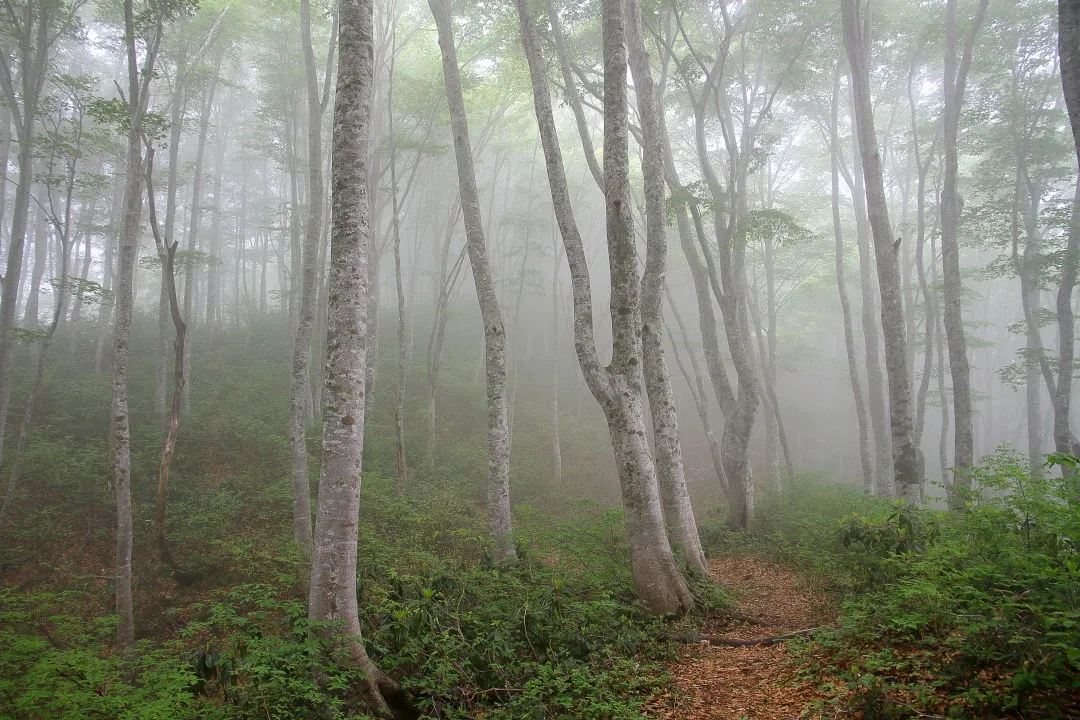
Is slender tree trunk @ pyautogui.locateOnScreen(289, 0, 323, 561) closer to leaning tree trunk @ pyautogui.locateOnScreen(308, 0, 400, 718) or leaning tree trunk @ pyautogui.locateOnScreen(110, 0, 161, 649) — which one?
leaning tree trunk @ pyautogui.locateOnScreen(110, 0, 161, 649)

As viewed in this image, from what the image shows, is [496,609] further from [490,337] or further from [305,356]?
[305,356]

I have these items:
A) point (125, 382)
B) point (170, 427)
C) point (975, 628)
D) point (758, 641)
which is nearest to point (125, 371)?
point (125, 382)

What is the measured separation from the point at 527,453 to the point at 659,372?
10.9 m

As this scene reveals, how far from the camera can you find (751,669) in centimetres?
469

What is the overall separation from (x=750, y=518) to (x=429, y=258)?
30.6 metres

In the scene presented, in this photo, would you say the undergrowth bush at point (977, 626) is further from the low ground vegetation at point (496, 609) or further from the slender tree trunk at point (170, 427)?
the slender tree trunk at point (170, 427)

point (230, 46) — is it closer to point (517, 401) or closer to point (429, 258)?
point (517, 401)

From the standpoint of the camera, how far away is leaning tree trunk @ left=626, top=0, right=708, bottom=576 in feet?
23.5

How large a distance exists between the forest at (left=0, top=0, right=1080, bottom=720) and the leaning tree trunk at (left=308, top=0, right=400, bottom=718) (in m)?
0.03

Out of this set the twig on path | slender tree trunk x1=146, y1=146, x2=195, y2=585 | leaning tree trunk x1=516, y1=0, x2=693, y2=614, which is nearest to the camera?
the twig on path

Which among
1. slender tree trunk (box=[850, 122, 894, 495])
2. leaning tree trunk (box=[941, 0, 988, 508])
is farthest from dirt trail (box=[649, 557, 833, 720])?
slender tree trunk (box=[850, 122, 894, 495])

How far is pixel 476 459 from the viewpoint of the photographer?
15.7 meters

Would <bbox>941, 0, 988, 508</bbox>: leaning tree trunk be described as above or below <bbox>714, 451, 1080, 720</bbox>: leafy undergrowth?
above

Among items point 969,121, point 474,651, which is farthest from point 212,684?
point 969,121
